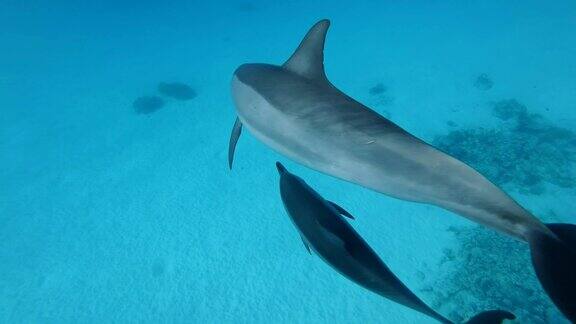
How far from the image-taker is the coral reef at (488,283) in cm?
872

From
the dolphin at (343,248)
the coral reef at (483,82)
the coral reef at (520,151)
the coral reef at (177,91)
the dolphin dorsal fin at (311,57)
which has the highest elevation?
the dolphin dorsal fin at (311,57)

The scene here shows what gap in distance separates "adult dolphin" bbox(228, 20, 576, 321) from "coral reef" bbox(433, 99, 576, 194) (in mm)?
11284

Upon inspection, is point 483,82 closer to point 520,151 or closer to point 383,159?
point 520,151

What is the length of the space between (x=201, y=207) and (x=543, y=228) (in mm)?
11254

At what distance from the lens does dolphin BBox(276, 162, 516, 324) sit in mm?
2239

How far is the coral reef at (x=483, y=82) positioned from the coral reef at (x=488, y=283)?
33.3 feet

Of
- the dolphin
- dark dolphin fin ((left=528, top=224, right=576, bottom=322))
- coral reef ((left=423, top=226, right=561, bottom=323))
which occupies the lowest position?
coral reef ((left=423, top=226, right=561, bottom=323))

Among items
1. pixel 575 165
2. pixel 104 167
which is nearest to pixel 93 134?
pixel 104 167

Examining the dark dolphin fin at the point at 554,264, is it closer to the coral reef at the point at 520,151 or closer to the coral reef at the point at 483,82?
the coral reef at the point at 520,151

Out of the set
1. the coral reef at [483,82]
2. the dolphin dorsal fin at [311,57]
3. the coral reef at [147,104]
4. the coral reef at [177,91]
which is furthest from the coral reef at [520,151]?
the coral reef at [147,104]

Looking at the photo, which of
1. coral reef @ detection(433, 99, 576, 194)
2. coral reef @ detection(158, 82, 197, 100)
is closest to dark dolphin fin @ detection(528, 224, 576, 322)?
coral reef @ detection(433, 99, 576, 194)

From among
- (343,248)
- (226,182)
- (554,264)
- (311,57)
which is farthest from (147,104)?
(554,264)

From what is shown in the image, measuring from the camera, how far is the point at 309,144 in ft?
9.48

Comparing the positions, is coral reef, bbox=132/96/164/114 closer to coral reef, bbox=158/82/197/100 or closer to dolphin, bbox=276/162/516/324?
coral reef, bbox=158/82/197/100
